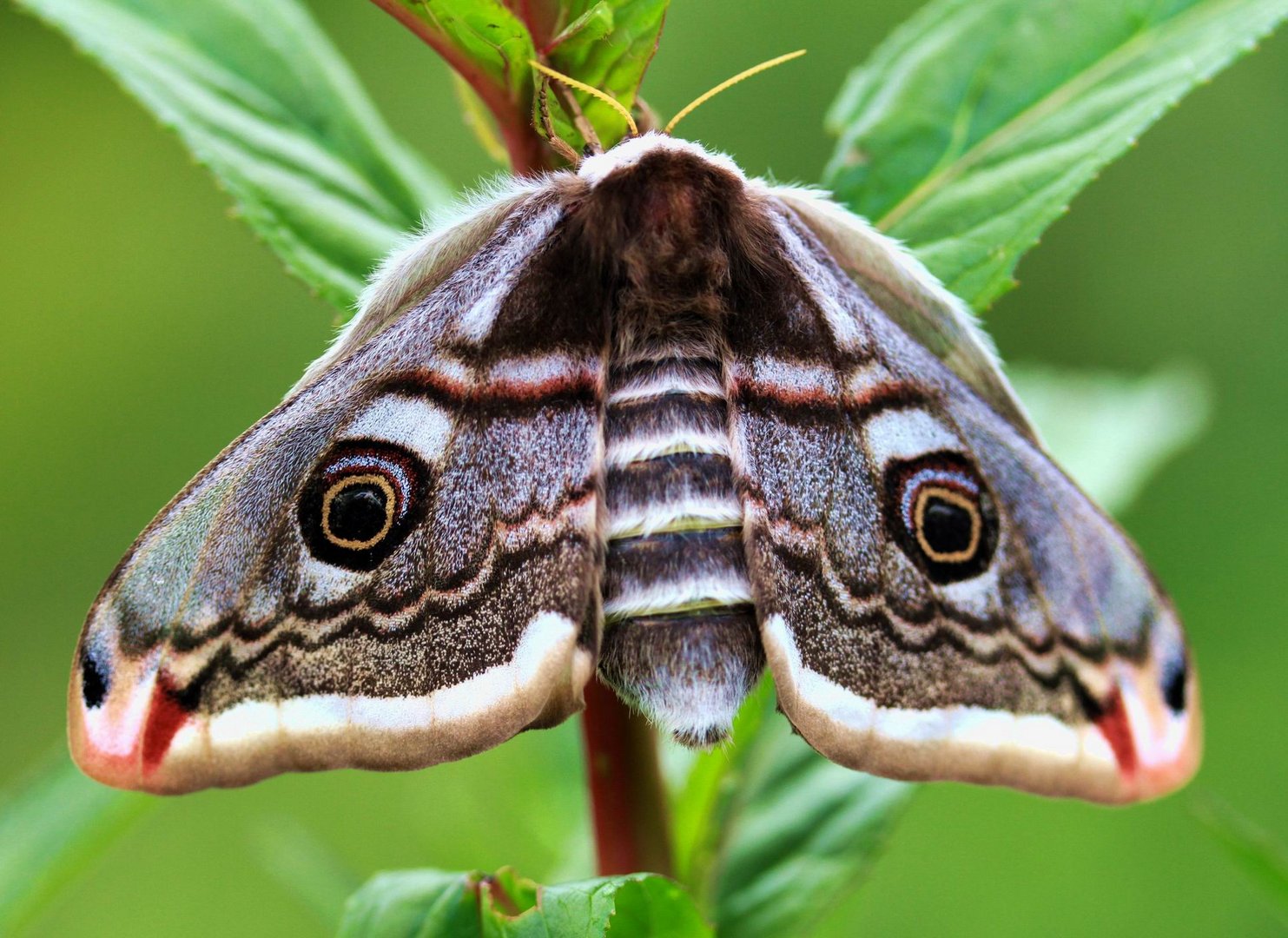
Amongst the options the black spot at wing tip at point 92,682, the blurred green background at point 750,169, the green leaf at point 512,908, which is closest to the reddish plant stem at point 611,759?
the green leaf at point 512,908

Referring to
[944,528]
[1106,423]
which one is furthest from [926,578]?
[1106,423]

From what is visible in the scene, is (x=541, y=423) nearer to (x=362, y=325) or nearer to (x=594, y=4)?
(x=362, y=325)

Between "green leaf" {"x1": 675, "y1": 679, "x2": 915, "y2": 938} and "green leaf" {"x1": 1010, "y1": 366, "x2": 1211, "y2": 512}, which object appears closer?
"green leaf" {"x1": 675, "y1": 679, "x2": 915, "y2": 938}

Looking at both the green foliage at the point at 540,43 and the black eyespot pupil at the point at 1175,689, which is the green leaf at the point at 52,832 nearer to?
the green foliage at the point at 540,43

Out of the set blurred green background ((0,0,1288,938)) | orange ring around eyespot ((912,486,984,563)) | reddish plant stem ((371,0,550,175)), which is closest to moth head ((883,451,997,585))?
orange ring around eyespot ((912,486,984,563))

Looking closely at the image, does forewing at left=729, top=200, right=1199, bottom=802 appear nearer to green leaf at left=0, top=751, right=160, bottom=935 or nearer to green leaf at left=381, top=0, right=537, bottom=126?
green leaf at left=381, top=0, right=537, bottom=126
